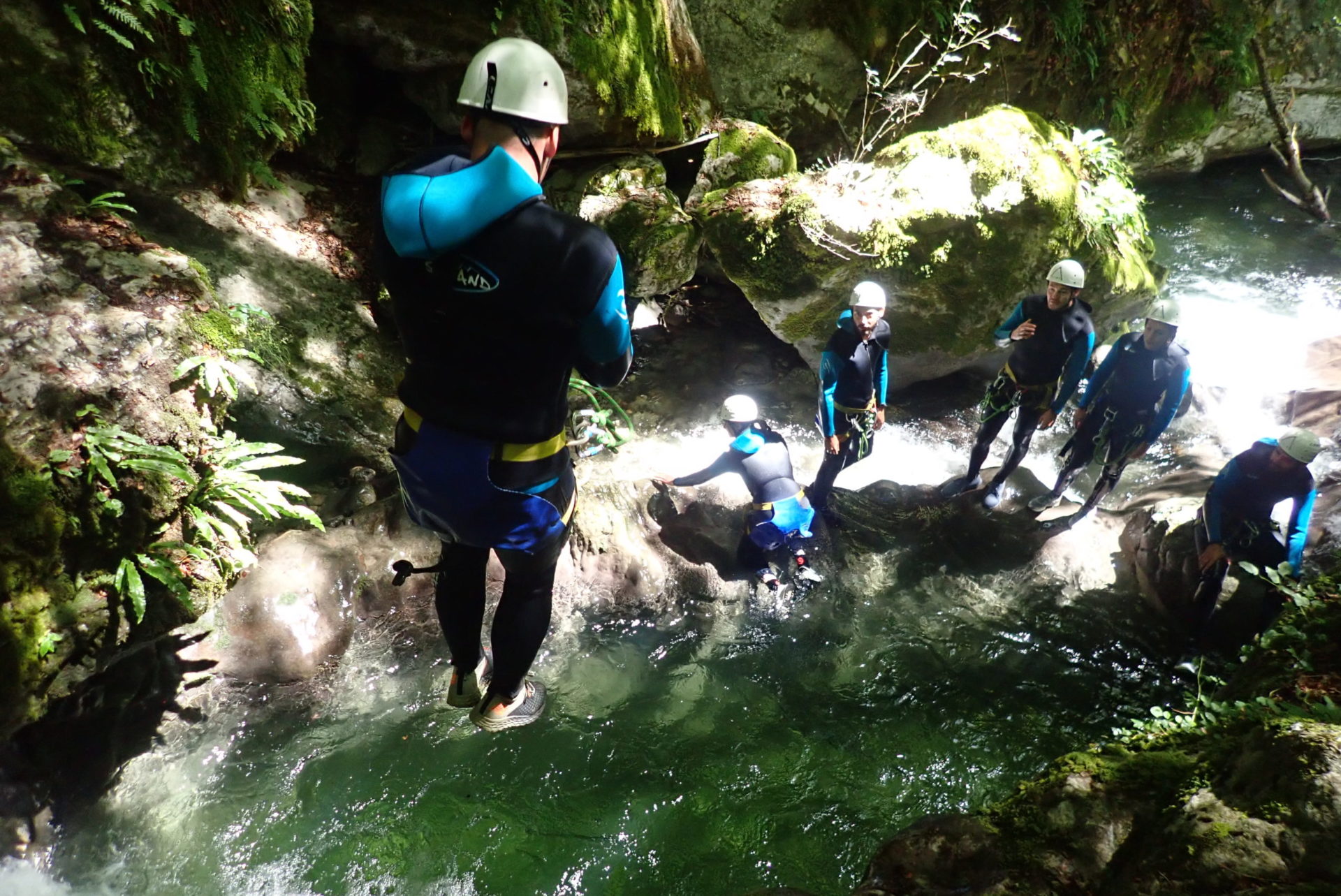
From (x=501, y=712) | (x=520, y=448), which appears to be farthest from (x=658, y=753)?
(x=520, y=448)

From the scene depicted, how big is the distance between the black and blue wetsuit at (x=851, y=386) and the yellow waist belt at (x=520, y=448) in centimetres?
352

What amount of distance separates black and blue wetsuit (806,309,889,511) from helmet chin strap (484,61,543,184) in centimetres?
379

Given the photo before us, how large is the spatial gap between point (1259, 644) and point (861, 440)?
3.00 m

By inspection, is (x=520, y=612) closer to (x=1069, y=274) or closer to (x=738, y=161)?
(x=1069, y=274)

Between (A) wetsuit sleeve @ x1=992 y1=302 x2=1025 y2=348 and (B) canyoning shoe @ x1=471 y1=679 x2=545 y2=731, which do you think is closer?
(B) canyoning shoe @ x1=471 y1=679 x2=545 y2=731

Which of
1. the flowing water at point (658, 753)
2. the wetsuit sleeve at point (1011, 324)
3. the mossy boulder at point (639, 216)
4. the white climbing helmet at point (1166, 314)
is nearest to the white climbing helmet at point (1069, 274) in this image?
the wetsuit sleeve at point (1011, 324)

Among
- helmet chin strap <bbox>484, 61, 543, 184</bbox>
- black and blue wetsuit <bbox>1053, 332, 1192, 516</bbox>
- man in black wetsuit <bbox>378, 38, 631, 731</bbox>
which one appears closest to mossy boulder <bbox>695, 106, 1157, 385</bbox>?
black and blue wetsuit <bbox>1053, 332, 1192, 516</bbox>

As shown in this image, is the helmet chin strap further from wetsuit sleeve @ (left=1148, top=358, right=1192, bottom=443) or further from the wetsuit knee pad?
wetsuit sleeve @ (left=1148, top=358, right=1192, bottom=443)

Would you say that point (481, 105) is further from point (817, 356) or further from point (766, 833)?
point (817, 356)

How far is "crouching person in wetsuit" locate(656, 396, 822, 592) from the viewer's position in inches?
205

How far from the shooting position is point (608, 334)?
6.81ft

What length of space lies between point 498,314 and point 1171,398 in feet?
19.3

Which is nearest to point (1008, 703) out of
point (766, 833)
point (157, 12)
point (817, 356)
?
point (766, 833)

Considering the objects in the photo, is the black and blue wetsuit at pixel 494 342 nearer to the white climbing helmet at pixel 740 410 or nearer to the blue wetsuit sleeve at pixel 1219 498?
the white climbing helmet at pixel 740 410
